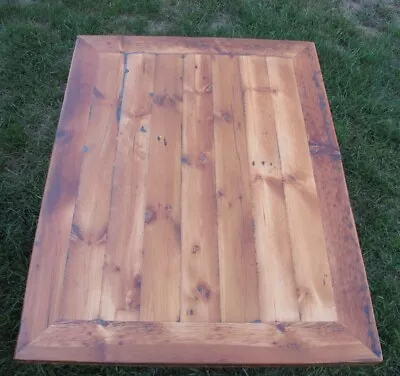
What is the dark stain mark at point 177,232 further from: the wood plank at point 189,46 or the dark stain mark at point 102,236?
the wood plank at point 189,46

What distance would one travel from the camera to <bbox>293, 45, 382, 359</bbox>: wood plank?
4.39 ft

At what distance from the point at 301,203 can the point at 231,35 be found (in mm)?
1671

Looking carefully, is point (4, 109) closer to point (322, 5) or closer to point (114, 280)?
point (114, 280)

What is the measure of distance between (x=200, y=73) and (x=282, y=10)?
4.74ft

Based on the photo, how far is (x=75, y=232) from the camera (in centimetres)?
143

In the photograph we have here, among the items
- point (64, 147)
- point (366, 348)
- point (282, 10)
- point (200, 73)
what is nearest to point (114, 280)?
point (64, 147)

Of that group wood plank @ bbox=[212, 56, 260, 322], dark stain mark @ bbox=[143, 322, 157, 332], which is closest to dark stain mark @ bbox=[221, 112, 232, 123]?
wood plank @ bbox=[212, 56, 260, 322]

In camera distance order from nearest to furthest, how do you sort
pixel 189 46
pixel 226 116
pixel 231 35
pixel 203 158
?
pixel 203 158 < pixel 226 116 < pixel 189 46 < pixel 231 35

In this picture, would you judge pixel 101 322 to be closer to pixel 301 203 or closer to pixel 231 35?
pixel 301 203

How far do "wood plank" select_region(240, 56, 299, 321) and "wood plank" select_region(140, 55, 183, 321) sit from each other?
255mm

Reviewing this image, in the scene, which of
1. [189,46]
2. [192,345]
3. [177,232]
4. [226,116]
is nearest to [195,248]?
[177,232]

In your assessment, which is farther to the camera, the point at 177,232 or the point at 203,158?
the point at 203,158

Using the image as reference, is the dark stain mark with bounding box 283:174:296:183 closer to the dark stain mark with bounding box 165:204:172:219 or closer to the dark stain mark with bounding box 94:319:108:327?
the dark stain mark with bounding box 165:204:172:219

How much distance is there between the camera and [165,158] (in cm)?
160
